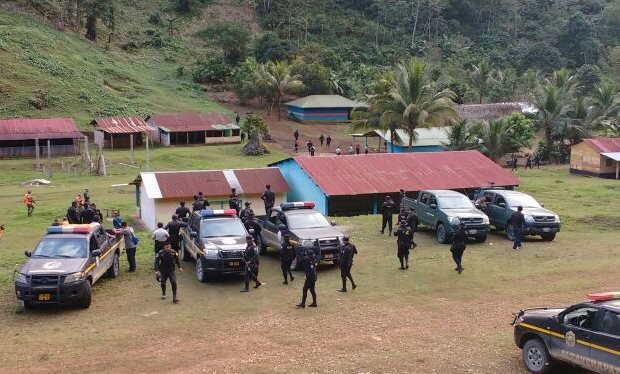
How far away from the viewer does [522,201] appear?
2292cm

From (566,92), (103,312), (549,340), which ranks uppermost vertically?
(566,92)

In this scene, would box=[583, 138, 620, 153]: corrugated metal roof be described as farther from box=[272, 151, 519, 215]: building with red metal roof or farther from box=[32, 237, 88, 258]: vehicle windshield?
box=[32, 237, 88, 258]: vehicle windshield

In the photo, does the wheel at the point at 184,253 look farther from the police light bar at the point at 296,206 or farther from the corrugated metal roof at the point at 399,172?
the corrugated metal roof at the point at 399,172

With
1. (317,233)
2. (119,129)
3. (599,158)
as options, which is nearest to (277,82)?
(119,129)

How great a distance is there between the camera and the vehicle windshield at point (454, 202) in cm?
2212

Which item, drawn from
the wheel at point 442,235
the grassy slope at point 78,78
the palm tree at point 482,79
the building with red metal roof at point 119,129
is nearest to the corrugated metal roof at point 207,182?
the wheel at point 442,235

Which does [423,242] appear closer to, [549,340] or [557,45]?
[549,340]

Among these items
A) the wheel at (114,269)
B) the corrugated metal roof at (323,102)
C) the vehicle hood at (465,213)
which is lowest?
the wheel at (114,269)

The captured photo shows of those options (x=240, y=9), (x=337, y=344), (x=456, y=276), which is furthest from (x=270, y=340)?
(x=240, y=9)

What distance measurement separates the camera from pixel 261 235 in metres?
21.0

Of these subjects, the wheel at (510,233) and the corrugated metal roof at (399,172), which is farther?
the corrugated metal roof at (399,172)

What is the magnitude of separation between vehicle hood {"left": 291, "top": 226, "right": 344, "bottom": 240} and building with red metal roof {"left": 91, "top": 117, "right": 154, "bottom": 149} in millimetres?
32936

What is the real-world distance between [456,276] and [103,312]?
8.83 m

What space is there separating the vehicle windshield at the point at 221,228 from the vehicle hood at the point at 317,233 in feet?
5.09
